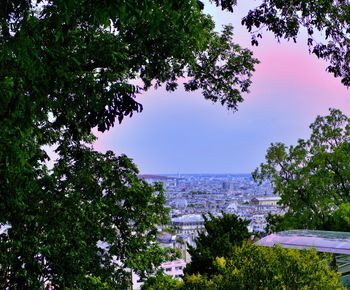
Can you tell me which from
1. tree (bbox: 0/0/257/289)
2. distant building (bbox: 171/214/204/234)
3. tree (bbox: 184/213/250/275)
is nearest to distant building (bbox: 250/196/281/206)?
distant building (bbox: 171/214/204/234)

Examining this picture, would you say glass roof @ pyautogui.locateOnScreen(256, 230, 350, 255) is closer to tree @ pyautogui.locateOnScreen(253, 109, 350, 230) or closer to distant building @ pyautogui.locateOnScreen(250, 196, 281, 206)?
tree @ pyautogui.locateOnScreen(253, 109, 350, 230)

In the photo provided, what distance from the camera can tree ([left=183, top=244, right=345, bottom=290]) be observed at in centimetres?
329

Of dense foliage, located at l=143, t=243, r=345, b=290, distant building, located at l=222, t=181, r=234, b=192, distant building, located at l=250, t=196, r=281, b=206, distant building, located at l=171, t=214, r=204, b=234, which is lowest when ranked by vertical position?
dense foliage, located at l=143, t=243, r=345, b=290

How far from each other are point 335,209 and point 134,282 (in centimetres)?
782

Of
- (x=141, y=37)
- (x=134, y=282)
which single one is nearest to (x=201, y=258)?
(x=134, y=282)

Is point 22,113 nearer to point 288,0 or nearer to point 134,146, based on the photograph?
point 288,0

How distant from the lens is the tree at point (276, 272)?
329 centimetres

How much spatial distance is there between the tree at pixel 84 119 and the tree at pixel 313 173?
6957mm

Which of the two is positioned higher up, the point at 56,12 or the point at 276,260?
the point at 56,12

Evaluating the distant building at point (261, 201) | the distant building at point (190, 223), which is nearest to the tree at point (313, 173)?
the distant building at point (261, 201)

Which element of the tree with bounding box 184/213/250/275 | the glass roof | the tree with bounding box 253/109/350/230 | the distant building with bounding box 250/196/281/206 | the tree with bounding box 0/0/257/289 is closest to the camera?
the tree with bounding box 0/0/257/289

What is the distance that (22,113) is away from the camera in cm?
307

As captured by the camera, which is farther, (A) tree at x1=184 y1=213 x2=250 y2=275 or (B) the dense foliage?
(A) tree at x1=184 y1=213 x2=250 y2=275

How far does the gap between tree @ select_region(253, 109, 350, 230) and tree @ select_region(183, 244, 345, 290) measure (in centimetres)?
948
